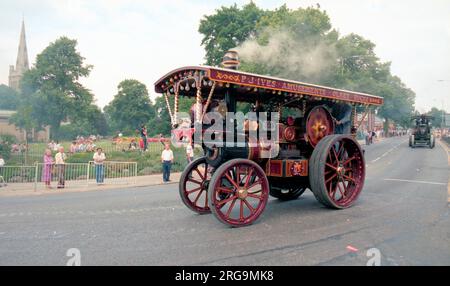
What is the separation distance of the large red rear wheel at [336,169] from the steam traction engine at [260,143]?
0.06ft

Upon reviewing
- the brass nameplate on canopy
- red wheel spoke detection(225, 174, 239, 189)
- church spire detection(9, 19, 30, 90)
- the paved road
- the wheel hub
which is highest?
church spire detection(9, 19, 30, 90)

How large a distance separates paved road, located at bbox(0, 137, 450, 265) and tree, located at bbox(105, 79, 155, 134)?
71473mm

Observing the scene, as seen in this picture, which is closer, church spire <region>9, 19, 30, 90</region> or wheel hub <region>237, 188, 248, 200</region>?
wheel hub <region>237, 188, 248, 200</region>

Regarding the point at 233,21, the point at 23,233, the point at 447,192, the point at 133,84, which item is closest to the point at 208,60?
the point at 233,21

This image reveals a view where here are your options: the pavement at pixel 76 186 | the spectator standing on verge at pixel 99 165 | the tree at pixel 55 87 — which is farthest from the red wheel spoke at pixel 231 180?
the tree at pixel 55 87

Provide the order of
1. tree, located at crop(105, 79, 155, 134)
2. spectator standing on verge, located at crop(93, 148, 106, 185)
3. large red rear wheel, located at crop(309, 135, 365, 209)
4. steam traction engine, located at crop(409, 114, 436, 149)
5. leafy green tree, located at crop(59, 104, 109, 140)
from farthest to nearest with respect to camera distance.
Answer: tree, located at crop(105, 79, 155, 134)
leafy green tree, located at crop(59, 104, 109, 140)
steam traction engine, located at crop(409, 114, 436, 149)
spectator standing on verge, located at crop(93, 148, 106, 185)
large red rear wheel, located at crop(309, 135, 365, 209)

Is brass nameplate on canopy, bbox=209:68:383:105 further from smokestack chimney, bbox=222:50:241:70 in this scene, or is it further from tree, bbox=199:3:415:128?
tree, bbox=199:3:415:128

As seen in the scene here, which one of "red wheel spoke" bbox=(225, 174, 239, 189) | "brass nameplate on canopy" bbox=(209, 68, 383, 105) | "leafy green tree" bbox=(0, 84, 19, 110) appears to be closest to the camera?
"brass nameplate on canopy" bbox=(209, 68, 383, 105)

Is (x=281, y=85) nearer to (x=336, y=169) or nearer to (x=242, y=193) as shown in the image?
(x=242, y=193)

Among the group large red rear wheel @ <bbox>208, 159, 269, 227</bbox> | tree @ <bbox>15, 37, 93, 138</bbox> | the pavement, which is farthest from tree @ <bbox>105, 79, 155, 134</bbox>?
large red rear wheel @ <bbox>208, 159, 269, 227</bbox>

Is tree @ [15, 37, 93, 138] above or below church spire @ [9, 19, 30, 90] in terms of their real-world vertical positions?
below

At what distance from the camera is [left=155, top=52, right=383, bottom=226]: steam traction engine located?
212 inches

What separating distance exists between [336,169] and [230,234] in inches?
106
